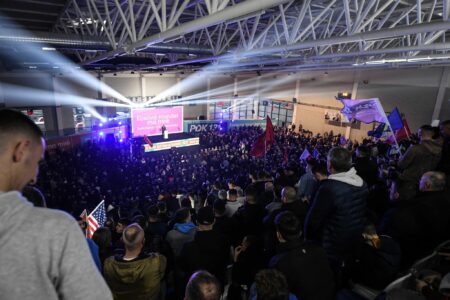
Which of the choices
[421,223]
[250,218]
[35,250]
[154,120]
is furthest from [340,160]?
[154,120]

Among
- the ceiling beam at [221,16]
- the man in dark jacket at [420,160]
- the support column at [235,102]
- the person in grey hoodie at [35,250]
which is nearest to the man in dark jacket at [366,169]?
the man in dark jacket at [420,160]

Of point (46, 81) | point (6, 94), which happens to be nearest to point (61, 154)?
point (6, 94)

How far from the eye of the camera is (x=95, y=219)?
654 cm

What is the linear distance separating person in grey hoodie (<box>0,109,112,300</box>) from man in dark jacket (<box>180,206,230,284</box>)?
6.01ft

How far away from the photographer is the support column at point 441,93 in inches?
625

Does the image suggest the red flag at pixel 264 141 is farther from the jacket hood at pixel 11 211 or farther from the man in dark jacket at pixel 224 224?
the jacket hood at pixel 11 211

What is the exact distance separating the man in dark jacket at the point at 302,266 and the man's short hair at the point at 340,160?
0.82m

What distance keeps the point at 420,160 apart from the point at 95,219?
6.78 m

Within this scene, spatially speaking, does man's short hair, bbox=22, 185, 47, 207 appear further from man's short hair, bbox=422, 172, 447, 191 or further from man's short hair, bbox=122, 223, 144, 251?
man's short hair, bbox=422, 172, 447, 191

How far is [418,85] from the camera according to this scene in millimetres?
17234

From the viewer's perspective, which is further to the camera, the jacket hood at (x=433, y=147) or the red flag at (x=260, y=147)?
the red flag at (x=260, y=147)

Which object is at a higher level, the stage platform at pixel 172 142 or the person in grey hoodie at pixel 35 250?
the person in grey hoodie at pixel 35 250

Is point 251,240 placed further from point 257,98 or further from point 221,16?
point 257,98

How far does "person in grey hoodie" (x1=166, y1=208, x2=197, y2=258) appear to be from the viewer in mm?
3289
